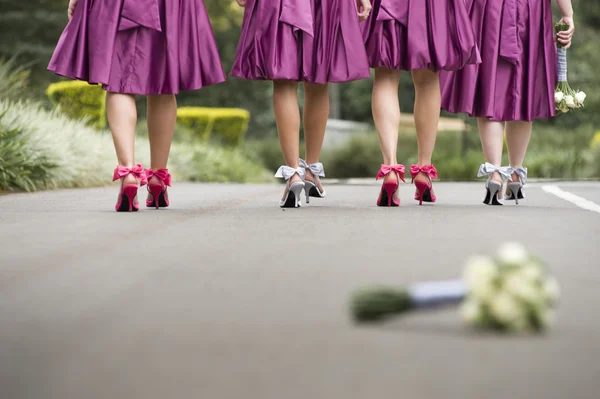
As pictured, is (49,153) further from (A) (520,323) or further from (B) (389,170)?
(A) (520,323)

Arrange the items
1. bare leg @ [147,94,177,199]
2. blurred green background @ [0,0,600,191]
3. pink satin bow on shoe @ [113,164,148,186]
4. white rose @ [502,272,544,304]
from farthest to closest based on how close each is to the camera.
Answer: blurred green background @ [0,0,600,191] < bare leg @ [147,94,177,199] < pink satin bow on shoe @ [113,164,148,186] < white rose @ [502,272,544,304]

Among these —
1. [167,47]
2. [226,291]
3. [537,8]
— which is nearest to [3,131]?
[167,47]

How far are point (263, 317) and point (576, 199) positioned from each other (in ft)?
19.4

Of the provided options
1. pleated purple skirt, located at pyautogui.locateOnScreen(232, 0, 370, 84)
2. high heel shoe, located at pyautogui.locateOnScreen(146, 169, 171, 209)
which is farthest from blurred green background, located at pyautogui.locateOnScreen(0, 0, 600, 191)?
pleated purple skirt, located at pyautogui.locateOnScreen(232, 0, 370, 84)

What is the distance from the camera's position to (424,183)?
7.05 meters

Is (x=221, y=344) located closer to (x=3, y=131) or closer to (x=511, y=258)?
(x=511, y=258)

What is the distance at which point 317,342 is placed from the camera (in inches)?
101

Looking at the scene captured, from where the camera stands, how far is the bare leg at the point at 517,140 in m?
7.80

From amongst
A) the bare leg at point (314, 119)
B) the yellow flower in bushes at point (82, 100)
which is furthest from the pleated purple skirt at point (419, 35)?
the yellow flower in bushes at point (82, 100)

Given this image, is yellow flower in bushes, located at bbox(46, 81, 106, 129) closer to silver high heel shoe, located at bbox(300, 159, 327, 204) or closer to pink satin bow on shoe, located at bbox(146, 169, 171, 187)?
silver high heel shoe, located at bbox(300, 159, 327, 204)

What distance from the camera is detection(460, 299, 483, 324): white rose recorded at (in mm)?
2615

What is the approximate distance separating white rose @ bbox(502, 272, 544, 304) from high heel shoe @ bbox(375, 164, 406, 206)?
4097 mm

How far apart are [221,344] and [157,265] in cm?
142

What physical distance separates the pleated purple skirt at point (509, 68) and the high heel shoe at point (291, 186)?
63.1 inches
